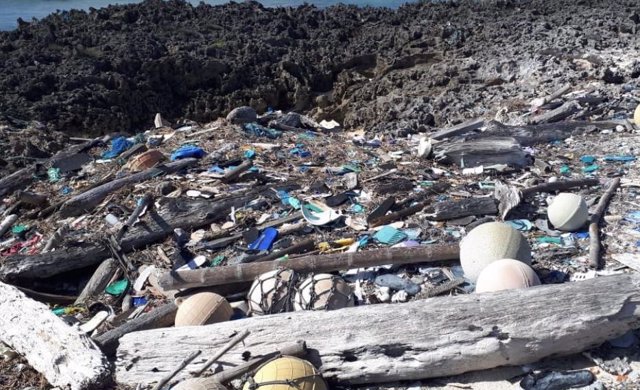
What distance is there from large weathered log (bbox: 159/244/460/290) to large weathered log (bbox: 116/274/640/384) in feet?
2.90

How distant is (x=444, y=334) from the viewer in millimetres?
3971

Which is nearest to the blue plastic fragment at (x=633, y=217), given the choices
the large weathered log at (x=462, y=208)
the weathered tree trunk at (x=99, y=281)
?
the large weathered log at (x=462, y=208)

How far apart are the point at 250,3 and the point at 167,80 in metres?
8.31

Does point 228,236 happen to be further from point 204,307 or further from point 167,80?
point 167,80

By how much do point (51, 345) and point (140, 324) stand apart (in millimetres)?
660

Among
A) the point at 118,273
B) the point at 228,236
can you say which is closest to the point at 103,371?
the point at 118,273

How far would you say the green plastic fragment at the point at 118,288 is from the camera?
17.9ft

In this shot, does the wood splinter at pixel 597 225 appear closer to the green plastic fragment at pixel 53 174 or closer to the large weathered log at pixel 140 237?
the large weathered log at pixel 140 237

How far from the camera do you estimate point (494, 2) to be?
68.7 feet

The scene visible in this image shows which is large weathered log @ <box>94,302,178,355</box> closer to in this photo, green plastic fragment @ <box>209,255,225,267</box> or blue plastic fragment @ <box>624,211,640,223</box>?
green plastic fragment @ <box>209,255,225,267</box>

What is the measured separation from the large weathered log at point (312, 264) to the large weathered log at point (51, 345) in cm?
91

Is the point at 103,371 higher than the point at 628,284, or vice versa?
the point at 628,284

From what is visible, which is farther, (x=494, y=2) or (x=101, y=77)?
(x=494, y=2)

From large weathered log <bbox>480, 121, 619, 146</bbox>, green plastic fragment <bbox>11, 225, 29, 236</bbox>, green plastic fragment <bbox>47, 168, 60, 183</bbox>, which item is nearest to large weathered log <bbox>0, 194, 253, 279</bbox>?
green plastic fragment <bbox>11, 225, 29, 236</bbox>
